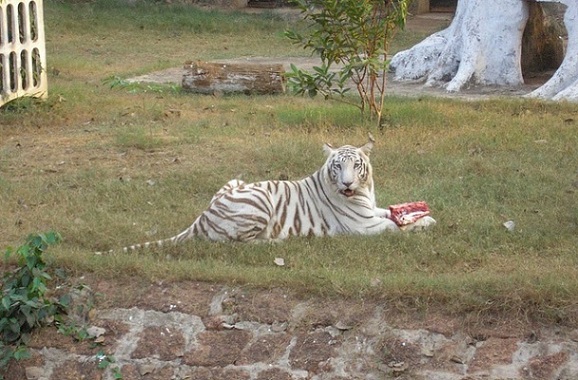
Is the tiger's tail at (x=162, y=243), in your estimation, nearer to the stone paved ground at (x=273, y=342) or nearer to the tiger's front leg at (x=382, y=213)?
the stone paved ground at (x=273, y=342)

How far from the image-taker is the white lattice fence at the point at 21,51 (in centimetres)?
1122

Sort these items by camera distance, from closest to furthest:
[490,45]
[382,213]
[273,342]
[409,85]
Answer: [273,342] < [382,213] < [490,45] < [409,85]

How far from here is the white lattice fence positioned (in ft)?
36.8

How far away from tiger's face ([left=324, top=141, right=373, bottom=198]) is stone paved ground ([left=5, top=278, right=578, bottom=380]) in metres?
1.18

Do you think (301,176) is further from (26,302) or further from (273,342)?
(26,302)

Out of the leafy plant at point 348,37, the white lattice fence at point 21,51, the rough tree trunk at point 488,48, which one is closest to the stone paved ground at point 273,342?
the leafy plant at point 348,37

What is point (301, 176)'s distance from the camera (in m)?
9.20

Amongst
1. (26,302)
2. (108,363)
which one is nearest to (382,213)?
(108,363)

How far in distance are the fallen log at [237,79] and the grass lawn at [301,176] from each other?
0.26 m

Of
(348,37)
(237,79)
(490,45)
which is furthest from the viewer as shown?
(490,45)

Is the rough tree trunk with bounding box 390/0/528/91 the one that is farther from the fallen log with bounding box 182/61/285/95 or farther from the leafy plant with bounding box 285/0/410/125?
the leafy plant with bounding box 285/0/410/125

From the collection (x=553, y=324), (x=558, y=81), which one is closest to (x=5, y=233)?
(x=553, y=324)

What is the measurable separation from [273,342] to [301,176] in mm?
2913

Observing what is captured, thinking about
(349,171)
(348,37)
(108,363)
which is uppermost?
(348,37)
